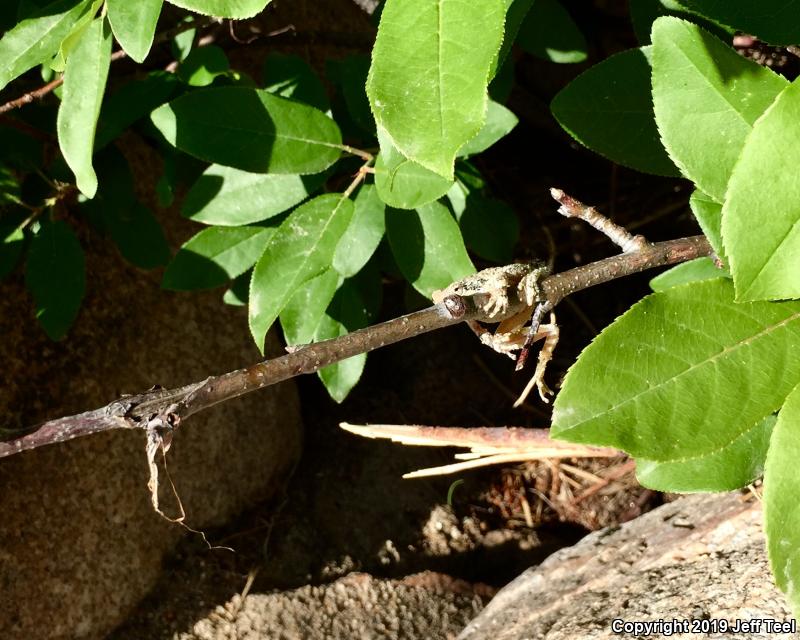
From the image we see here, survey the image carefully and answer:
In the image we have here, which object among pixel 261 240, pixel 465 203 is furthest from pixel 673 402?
pixel 261 240

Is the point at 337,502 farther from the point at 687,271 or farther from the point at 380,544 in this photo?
the point at 687,271

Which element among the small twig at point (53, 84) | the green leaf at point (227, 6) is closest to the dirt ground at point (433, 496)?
the small twig at point (53, 84)

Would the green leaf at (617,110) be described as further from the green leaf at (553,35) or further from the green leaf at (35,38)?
the green leaf at (35,38)

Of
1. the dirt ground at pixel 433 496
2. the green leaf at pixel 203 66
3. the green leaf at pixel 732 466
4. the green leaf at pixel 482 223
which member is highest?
the green leaf at pixel 203 66

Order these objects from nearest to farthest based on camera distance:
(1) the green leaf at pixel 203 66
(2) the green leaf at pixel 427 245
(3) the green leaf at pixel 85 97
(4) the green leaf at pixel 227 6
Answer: (4) the green leaf at pixel 227 6 < (3) the green leaf at pixel 85 97 < (2) the green leaf at pixel 427 245 < (1) the green leaf at pixel 203 66

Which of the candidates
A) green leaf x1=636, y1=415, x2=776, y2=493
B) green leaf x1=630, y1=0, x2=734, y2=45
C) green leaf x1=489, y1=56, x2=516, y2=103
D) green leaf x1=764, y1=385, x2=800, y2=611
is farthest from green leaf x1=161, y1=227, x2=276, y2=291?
green leaf x1=764, y1=385, x2=800, y2=611

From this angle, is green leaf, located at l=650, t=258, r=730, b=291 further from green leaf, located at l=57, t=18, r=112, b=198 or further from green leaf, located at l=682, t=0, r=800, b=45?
green leaf, located at l=57, t=18, r=112, b=198
